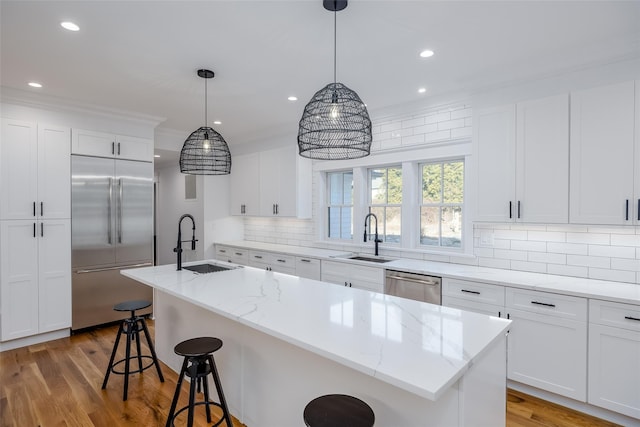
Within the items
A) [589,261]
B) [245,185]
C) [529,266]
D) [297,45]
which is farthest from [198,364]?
[245,185]

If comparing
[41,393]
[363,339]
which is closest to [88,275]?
[41,393]

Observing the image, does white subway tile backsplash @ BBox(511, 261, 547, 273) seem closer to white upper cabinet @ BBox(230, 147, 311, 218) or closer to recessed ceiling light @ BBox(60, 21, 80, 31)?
white upper cabinet @ BBox(230, 147, 311, 218)

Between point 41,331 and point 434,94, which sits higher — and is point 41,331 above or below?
below

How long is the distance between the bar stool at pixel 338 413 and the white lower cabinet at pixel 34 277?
12.5 ft

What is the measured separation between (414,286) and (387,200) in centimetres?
137

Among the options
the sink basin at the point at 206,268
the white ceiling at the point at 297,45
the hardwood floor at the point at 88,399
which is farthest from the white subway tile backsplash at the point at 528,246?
the sink basin at the point at 206,268

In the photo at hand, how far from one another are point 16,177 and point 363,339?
13.3ft

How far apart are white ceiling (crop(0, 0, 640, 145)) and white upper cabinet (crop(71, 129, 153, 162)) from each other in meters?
0.62

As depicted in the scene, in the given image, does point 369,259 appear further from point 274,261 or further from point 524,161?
point 524,161

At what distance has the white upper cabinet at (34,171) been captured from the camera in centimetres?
355

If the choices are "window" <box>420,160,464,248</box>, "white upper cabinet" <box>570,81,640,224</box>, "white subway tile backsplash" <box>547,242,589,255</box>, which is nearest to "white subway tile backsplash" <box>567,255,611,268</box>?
"white subway tile backsplash" <box>547,242,589,255</box>

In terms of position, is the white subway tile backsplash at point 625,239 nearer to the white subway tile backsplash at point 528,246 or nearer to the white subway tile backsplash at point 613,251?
the white subway tile backsplash at point 613,251

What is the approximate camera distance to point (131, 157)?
4457 millimetres

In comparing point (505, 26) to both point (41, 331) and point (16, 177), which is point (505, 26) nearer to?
point (16, 177)
